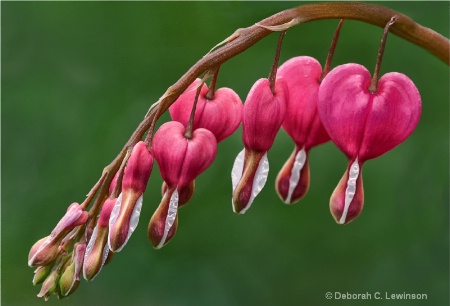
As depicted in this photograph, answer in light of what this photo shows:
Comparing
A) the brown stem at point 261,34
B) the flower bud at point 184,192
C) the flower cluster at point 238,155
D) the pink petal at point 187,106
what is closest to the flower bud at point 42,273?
the flower cluster at point 238,155

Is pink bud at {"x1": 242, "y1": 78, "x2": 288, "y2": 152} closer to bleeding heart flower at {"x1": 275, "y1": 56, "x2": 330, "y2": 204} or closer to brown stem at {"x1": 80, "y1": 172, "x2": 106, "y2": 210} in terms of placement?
bleeding heart flower at {"x1": 275, "y1": 56, "x2": 330, "y2": 204}

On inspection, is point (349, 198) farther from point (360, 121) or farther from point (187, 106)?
point (187, 106)

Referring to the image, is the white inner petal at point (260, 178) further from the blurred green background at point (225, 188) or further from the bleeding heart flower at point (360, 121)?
the blurred green background at point (225, 188)

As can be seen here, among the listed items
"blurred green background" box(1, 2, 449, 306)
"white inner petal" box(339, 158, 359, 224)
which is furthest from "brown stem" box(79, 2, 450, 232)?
"blurred green background" box(1, 2, 449, 306)

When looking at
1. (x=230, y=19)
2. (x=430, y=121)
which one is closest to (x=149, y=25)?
(x=230, y=19)

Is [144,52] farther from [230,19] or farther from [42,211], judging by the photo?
[42,211]

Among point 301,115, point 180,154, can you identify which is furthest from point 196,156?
point 301,115

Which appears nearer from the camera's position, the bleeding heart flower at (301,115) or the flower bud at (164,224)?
the flower bud at (164,224)

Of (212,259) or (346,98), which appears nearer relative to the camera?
(346,98)

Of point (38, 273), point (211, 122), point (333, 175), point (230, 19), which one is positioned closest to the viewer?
point (38, 273)
